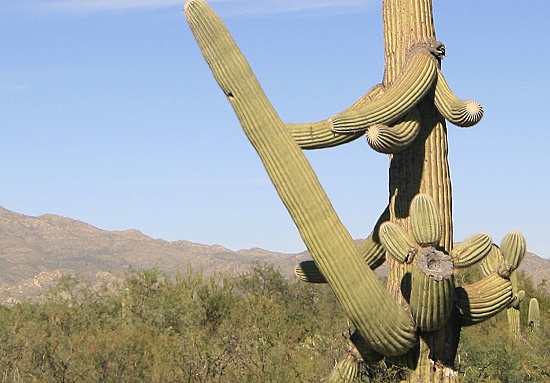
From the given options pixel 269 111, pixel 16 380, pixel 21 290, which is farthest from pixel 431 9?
pixel 21 290

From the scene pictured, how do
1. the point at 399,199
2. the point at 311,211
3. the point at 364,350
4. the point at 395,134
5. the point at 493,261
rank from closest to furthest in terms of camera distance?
the point at 311,211 < the point at 395,134 < the point at 493,261 < the point at 399,199 < the point at 364,350

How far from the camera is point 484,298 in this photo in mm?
7160

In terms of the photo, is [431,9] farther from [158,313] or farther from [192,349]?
[158,313]

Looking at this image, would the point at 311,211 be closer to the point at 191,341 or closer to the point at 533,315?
the point at 191,341

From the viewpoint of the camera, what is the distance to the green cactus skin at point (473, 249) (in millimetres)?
6656

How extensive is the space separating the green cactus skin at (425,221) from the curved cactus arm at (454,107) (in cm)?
86

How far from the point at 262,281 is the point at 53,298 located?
295 inches

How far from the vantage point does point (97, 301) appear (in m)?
24.2

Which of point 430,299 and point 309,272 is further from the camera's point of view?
point 309,272

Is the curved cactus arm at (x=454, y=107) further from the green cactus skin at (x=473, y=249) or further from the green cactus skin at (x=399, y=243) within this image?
Result: the green cactus skin at (x=399, y=243)

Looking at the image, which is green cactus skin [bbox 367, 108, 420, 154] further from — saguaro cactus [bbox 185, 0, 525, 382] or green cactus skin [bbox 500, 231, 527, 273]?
green cactus skin [bbox 500, 231, 527, 273]

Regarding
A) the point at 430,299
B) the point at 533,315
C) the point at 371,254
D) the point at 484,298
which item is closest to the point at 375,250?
the point at 371,254

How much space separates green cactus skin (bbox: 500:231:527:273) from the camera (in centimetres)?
706

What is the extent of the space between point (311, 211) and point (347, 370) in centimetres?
178
